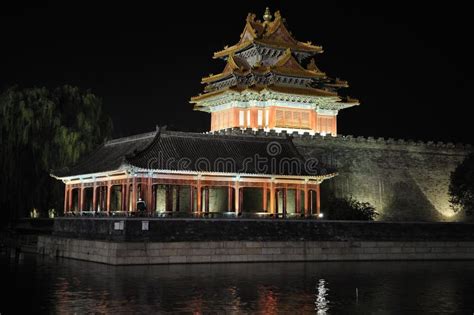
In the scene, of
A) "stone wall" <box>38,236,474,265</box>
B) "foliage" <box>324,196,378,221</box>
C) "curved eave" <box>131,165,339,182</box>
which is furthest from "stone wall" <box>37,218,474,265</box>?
"curved eave" <box>131,165,339,182</box>

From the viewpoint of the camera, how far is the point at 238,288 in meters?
19.2

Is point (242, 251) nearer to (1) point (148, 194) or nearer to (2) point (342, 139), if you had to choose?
(1) point (148, 194)

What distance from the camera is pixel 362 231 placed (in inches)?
1168

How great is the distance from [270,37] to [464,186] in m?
15.0

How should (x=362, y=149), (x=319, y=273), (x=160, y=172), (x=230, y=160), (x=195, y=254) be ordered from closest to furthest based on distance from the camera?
(x=319, y=273)
(x=195, y=254)
(x=160, y=172)
(x=230, y=160)
(x=362, y=149)

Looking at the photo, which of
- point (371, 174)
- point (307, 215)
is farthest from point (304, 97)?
point (307, 215)

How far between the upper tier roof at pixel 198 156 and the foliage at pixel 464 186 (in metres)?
10.1

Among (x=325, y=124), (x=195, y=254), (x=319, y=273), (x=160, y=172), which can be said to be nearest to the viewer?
(x=319, y=273)

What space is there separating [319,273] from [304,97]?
65.0ft

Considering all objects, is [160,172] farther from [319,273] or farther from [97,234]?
[319,273]

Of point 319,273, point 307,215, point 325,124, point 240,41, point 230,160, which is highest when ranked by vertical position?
point 240,41

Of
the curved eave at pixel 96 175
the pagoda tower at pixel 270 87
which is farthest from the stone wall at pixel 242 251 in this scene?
the pagoda tower at pixel 270 87

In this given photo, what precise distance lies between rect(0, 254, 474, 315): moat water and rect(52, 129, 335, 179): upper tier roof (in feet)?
18.2

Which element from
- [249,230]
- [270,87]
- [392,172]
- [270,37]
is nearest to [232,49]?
[270,37]
